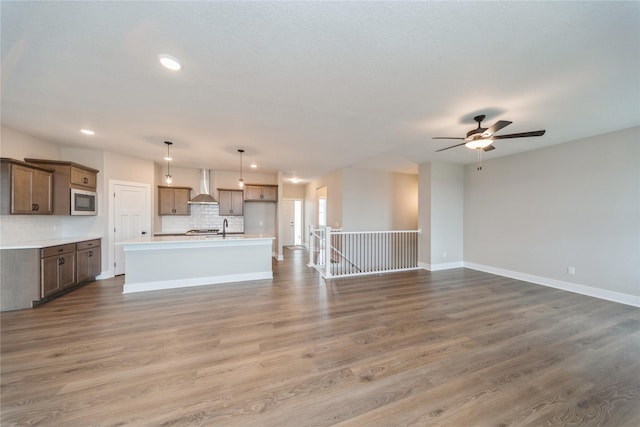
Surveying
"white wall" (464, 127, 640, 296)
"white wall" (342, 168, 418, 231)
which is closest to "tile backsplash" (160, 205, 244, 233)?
"white wall" (342, 168, 418, 231)

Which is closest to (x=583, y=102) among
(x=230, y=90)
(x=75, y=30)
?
(x=230, y=90)

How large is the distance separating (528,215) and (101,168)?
8.96 metres

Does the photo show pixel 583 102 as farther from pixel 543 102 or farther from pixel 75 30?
pixel 75 30

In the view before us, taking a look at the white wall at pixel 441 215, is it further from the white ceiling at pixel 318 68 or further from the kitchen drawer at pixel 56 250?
the kitchen drawer at pixel 56 250

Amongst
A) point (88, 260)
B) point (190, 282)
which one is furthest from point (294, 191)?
point (88, 260)

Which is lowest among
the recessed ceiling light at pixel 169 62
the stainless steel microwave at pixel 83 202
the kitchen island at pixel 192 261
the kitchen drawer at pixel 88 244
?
the kitchen island at pixel 192 261

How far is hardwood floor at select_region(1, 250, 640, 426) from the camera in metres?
1.56

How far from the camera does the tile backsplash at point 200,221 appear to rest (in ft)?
20.1

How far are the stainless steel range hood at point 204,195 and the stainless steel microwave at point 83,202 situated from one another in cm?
189

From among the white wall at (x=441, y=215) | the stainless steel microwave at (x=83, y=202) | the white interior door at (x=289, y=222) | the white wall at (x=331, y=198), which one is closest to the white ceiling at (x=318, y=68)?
the stainless steel microwave at (x=83, y=202)

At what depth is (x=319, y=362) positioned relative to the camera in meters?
2.07

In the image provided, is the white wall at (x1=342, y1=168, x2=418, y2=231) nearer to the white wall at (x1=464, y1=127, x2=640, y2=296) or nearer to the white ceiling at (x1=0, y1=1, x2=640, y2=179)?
the white wall at (x1=464, y1=127, x2=640, y2=296)

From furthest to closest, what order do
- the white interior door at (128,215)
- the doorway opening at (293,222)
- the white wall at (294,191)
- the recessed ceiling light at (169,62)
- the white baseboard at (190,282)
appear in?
the doorway opening at (293,222) → the white wall at (294,191) → the white interior door at (128,215) → the white baseboard at (190,282) → the recessed ceiling light at (169,62)

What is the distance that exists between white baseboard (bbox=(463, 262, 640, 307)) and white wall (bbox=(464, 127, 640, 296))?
6 centimetres
